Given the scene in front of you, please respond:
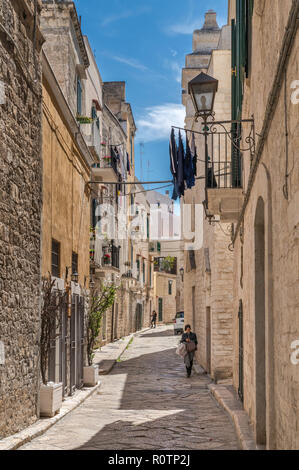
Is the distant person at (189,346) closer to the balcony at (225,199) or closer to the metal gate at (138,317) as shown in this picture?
the balcony at (225,199)

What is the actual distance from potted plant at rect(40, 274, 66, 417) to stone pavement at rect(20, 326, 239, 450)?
0.35m

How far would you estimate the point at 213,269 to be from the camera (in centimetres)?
→ 1720

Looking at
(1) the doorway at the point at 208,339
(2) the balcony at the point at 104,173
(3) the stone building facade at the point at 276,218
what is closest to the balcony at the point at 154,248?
(2) the balcony at the point at 104,173

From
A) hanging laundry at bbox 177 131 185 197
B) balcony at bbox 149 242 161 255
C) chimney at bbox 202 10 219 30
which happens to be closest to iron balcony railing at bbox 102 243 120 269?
chimney at bbox 202 10 219 30

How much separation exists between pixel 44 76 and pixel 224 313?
8.20 metres

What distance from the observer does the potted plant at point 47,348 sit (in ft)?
33.7

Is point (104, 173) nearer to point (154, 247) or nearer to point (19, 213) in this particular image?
point (19, 213)

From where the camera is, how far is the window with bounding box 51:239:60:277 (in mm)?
12078

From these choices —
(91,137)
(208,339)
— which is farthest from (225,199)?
(208,339)

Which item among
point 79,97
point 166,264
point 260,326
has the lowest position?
point 260,326

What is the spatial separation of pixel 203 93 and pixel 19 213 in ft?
11.6

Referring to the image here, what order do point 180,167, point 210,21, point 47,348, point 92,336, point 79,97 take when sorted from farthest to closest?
1. point 210,21
2. point 79,97
3. point 92,336
4. point 180,167
5. point 47,348

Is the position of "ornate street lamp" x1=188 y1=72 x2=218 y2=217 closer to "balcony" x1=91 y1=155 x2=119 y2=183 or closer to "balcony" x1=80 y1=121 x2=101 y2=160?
"balcony" x1=80 y1=121 x2=101 y2=160

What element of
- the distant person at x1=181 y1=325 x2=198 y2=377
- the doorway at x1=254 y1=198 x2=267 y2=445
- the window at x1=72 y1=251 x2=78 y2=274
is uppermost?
the window at x1=72 y1=251 x2=78 y2=274
